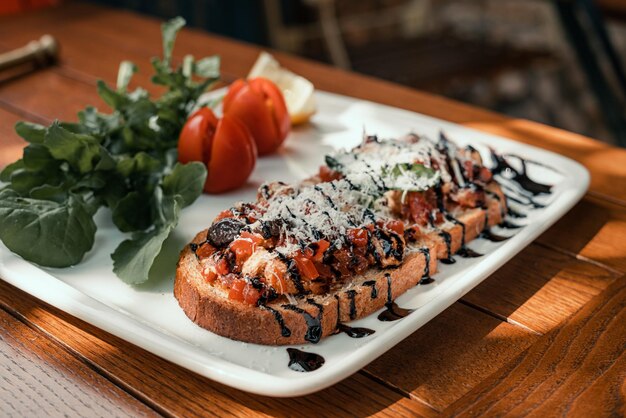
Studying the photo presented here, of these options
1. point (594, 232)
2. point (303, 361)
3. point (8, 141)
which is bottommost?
point (8, 141)

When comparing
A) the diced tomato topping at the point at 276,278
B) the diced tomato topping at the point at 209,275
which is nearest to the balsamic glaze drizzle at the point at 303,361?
the diced tomato topping at the point at 276,278

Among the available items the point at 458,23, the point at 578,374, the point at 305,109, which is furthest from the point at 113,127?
the point at 458,23

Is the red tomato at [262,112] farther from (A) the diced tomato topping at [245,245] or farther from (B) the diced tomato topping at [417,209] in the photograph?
(A) the diced tomato topping at [245,245]

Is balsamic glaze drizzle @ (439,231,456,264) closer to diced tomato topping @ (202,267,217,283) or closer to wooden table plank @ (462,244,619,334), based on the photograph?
wooden table plank @ (462,244,619,334)

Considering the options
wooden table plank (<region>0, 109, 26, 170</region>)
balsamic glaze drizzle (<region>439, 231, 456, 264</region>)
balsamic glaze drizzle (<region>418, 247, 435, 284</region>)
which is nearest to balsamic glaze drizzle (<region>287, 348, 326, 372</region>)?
balsamic glaze drizzle (<region>418, 247, 435, 284</region>)

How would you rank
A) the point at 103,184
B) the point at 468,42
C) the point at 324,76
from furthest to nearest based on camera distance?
the point at 468,42
the point at 324,76
the point at 103,184

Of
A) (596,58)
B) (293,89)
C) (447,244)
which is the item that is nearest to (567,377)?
(447,244)

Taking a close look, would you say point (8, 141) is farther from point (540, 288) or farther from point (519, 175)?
point (540, 288)
